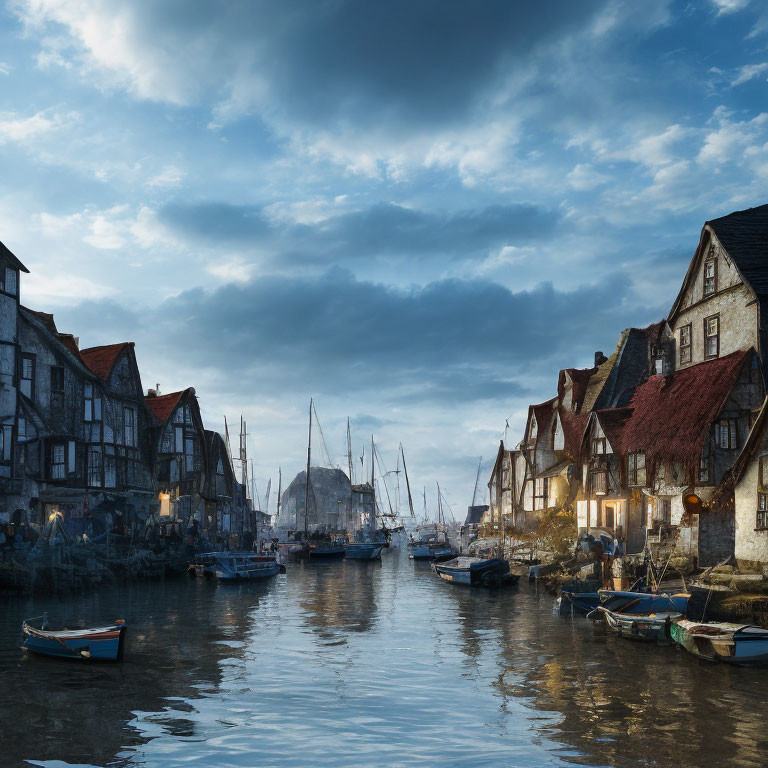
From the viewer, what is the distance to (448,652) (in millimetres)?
29578

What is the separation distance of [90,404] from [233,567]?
15.9 metres

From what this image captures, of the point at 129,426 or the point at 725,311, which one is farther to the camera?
the point at 129,426

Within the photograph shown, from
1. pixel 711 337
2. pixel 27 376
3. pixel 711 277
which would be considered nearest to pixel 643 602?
pixel 711 337

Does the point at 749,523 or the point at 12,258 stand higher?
the point at 12,258

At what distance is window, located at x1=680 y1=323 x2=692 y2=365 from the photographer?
47.5 meters

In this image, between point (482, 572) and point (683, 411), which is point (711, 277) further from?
point (482, 572)

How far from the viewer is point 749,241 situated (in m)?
43.5

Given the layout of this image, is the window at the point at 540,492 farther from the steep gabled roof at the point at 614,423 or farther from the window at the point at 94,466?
the window at the point at 94,466

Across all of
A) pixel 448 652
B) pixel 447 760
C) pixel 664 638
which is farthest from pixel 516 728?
pixel 664 638

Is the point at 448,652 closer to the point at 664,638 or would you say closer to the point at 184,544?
the point at 664,638

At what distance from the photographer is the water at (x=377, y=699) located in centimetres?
1689

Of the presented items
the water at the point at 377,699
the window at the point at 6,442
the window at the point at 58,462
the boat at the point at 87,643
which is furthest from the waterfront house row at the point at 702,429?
the window at the point at 6,442

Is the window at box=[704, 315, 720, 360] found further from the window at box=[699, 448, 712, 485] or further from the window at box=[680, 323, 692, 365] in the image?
the window at box=[699, 448, 712, 485]

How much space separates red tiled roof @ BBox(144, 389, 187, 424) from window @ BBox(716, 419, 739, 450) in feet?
152
